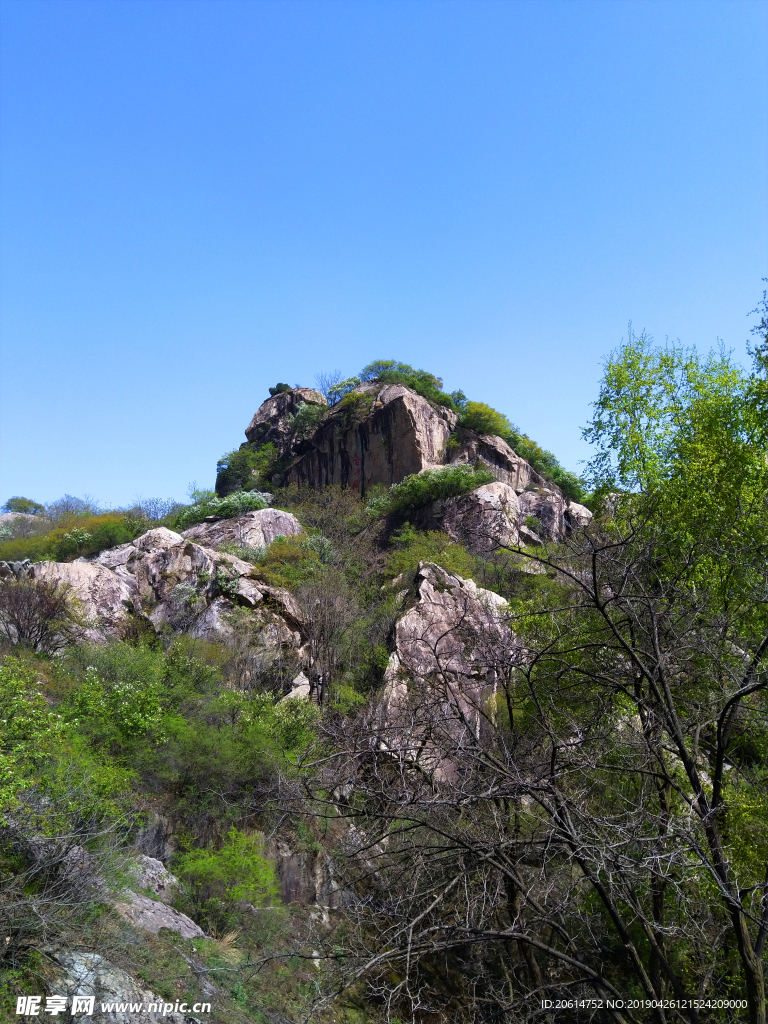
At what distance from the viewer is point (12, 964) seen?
7.07 m

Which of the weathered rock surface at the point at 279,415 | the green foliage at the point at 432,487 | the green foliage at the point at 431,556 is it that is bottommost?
the green foliage at the point at 431,556

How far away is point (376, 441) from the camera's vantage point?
42.2 m

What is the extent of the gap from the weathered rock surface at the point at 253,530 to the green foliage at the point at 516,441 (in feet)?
47.5

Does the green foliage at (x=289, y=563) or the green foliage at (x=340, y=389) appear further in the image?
the green foliage at (x=340, y=389)

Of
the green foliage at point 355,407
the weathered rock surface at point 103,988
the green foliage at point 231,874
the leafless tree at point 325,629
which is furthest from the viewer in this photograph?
the green foliage at point 355,407

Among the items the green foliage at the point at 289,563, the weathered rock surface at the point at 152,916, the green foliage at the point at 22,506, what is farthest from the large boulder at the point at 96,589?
the green foliage at the point at 22,506

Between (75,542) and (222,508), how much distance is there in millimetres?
7967

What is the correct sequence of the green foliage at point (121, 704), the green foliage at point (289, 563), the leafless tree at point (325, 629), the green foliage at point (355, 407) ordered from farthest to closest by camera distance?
the green foliage at point (355, 407), the green foliage at point (289, 563), the leafless tree at point (325, 629), the green foliage at point (121, 704)

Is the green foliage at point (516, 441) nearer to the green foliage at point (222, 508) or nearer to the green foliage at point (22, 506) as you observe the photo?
the green foliage at point (222, 508)

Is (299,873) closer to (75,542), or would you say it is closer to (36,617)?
(36,617)

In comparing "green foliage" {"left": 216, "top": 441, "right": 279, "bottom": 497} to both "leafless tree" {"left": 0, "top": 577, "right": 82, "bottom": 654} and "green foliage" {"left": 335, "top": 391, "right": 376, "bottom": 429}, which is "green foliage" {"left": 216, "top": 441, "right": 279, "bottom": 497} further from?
"leafless tree" {"left": 0, "top": 577, "right": 82, "bottom": 654}

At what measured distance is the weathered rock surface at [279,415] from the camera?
5031 cm

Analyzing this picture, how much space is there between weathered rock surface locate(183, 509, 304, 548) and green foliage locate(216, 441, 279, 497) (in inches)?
496

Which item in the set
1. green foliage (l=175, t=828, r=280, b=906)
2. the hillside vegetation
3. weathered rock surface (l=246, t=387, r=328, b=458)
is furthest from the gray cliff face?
green foliage (l=175, t=828, r=280, b=906)
